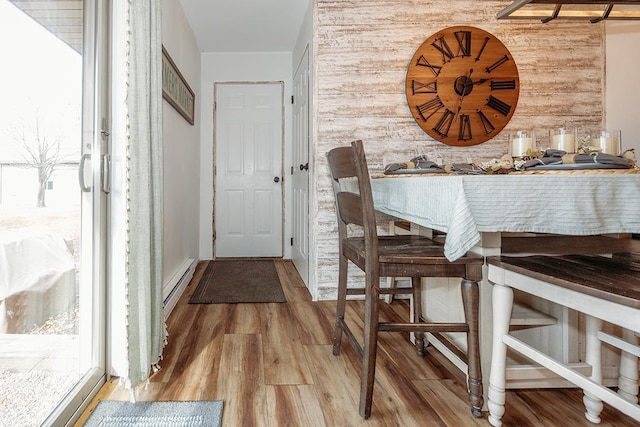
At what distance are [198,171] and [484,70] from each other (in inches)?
118

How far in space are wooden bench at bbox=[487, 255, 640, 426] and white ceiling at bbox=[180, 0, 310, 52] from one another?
9.32 ft

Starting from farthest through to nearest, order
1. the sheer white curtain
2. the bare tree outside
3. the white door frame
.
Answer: the white door frame, the sheer white curtain, the bare tree outside

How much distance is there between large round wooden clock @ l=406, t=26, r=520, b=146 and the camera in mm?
2846

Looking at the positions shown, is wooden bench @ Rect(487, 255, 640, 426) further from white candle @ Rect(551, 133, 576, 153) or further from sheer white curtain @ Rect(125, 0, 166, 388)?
sheer white curtain @ Rect(125, 0, 166, 388)

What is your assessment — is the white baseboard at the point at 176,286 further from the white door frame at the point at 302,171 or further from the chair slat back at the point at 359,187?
the chair slat back at the point at 359,187

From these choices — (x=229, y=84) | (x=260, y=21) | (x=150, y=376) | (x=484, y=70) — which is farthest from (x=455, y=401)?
(x=229, y=84)

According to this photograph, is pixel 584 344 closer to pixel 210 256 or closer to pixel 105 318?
pixel 105 318

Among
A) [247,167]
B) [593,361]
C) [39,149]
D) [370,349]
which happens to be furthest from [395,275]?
[247,167]

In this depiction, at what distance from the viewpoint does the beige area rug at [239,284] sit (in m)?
2.79

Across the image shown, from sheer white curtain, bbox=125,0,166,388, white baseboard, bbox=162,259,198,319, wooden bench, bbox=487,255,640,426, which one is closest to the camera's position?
wooden bench, bbox=487,255,640,426

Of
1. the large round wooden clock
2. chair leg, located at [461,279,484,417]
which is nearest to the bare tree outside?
chair leg, located at [461,279,484,417]

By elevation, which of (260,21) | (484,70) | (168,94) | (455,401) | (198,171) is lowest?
(455,401)

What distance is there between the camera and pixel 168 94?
2.57 m

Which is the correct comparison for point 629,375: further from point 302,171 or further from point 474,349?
point 302,171
